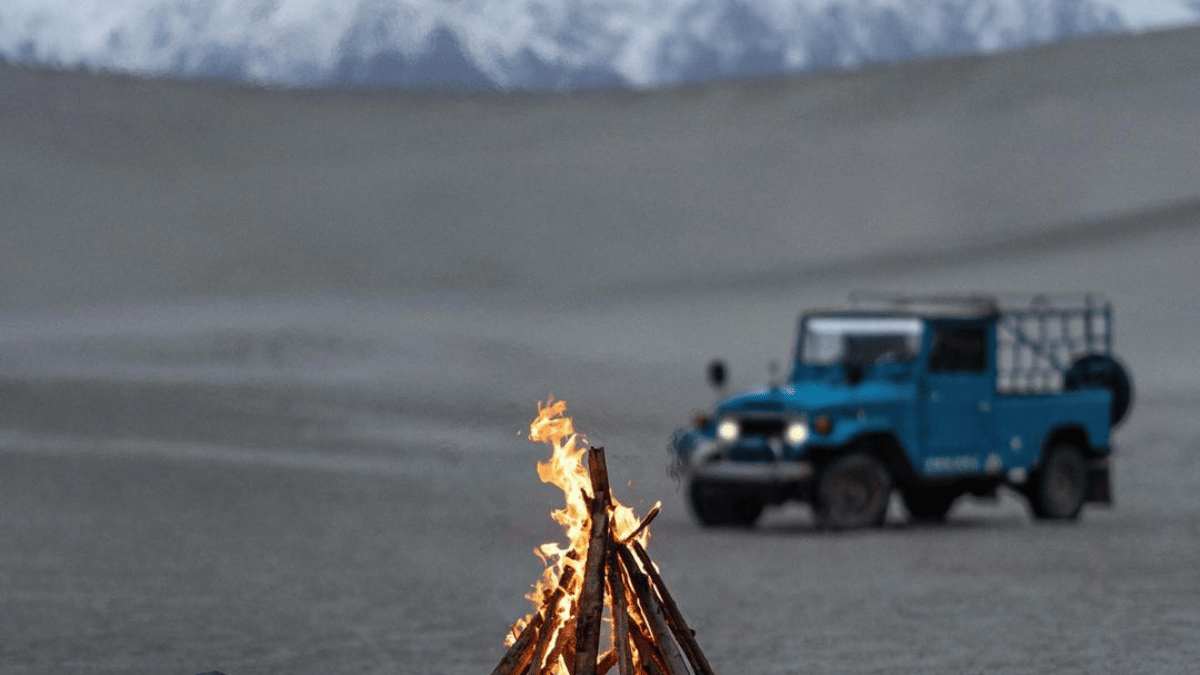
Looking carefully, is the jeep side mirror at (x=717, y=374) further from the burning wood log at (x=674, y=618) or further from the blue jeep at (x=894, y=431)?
the burning wood log at (x=674, y=618)

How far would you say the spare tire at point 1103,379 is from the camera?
68.9 ft

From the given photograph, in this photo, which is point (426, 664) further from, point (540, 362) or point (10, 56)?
point (10, 56)

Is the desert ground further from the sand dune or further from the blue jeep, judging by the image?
the blue jeep

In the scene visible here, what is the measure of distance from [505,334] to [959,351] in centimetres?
1792

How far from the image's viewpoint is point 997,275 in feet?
138

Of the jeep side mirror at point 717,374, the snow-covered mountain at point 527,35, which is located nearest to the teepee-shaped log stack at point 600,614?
the snow-covered mountain at point 527,35

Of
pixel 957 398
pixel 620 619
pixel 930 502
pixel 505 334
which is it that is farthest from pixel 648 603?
pixel 505 334

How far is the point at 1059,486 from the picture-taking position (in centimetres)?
1997

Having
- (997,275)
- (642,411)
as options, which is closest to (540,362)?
(642,411)

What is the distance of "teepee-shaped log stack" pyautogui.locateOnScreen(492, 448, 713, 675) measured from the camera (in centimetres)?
757

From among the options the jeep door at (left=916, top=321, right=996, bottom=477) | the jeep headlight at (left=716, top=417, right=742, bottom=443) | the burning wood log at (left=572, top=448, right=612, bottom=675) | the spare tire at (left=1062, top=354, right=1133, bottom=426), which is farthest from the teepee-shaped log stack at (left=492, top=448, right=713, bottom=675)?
the spare tire at (left=1062, top=354, right=1133, bottom=426)

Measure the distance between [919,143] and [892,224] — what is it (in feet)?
13.9

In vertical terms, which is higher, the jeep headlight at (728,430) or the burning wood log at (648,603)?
the jeep headlight at (728,430)

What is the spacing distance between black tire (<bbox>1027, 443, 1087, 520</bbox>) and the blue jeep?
0.4 inches
